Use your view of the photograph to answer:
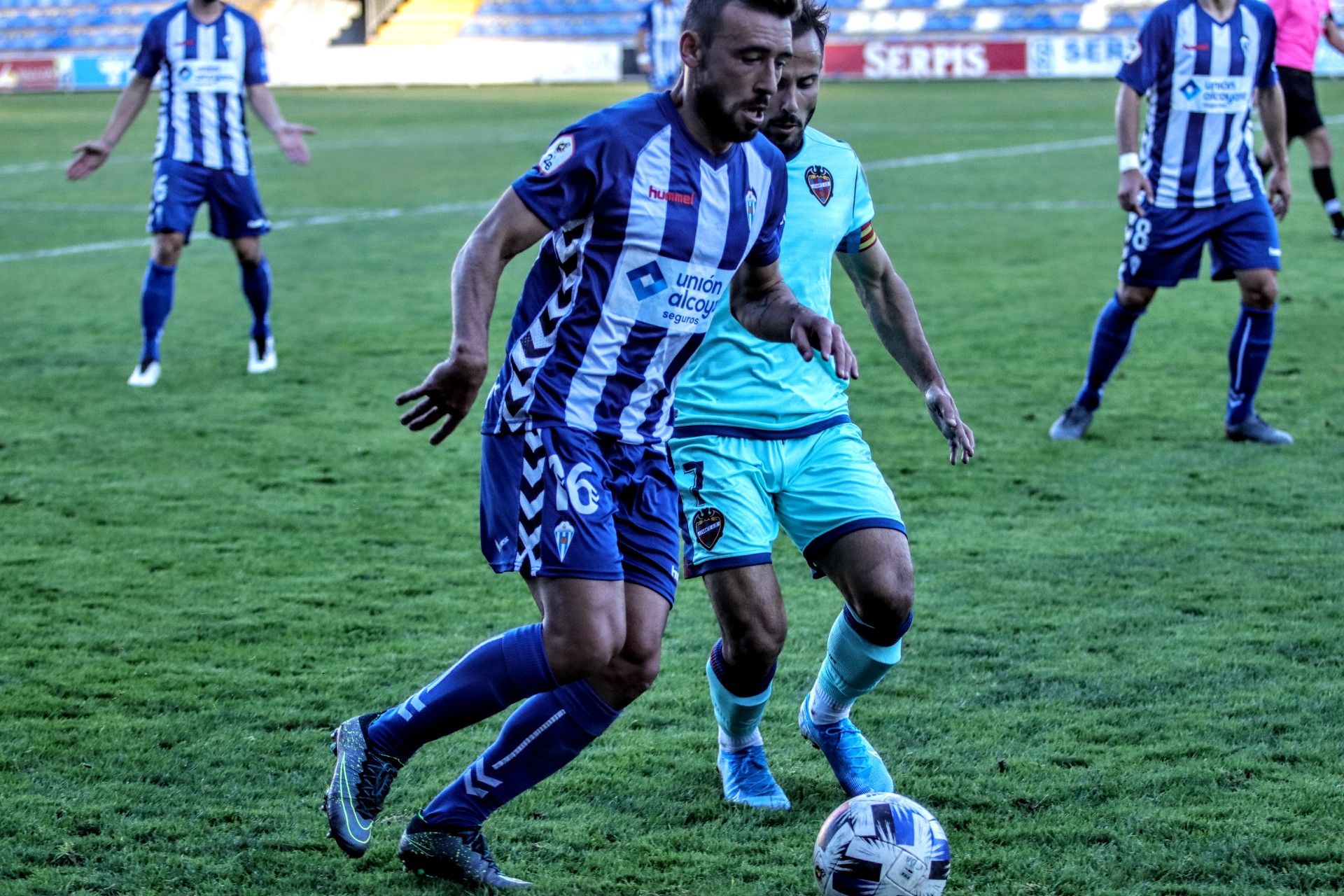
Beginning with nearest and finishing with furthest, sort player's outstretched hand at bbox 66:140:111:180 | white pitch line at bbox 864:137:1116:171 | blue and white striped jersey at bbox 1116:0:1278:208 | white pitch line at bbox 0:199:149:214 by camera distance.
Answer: blue and white striped jersey at bbox 1116:0:1278:208, player's outstretched hand at bbox 66:140:111:180, white pitch line at bbox 0:199:149:214, white pitch line at bbox 864:137:1116:171

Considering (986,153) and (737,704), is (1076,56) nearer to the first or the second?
(986,153)

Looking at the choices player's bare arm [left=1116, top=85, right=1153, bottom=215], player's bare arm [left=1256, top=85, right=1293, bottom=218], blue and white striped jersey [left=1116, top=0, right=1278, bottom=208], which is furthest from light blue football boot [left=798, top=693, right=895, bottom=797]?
player's bare arm [left=1256, top=85, right=1293, bottom=218]

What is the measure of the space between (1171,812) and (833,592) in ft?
6.48

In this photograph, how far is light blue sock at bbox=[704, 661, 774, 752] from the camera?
3.86m

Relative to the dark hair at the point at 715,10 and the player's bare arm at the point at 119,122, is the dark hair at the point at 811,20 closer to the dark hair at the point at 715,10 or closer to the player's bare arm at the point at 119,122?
the dark hair at the point at 715,10

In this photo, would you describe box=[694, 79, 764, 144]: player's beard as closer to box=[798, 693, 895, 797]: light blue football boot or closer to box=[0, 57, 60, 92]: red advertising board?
box=[798, 693, 895, 797]: light blue football boot

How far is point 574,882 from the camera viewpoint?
3.42 meters

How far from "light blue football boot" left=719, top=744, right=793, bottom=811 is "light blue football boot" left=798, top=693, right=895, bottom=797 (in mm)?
138

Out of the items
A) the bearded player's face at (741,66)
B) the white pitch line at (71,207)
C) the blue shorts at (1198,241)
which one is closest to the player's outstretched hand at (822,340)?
the bearded player's face at (741,66)

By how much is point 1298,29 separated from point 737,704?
10764 millimetres

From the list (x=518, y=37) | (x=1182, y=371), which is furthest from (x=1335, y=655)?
(x=518, y=37)

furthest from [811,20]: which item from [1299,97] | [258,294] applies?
[1299,97]

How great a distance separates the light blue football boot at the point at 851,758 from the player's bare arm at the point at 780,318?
34.6 inches

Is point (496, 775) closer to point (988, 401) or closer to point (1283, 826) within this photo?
point (1283, 826)
